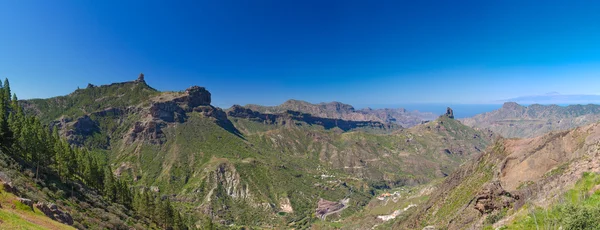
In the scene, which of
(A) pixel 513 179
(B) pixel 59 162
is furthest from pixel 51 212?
(A) pixel 513 179

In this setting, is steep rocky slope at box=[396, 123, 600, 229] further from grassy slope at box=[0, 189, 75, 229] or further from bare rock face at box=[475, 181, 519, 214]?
grassy slope at box=[0, 189, 75, 229]

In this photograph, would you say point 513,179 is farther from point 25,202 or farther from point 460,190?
point 25,202

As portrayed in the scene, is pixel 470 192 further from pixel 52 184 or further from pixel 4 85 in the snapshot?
pixel 4 85

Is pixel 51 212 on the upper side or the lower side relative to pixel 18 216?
lower

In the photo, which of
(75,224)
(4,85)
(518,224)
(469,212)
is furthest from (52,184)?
(4,85)

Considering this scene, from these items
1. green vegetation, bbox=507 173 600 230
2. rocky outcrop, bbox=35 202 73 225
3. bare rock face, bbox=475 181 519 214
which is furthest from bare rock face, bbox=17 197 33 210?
bare rock face, bbox=475 181 519 214

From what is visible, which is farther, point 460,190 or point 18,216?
point 460,190
